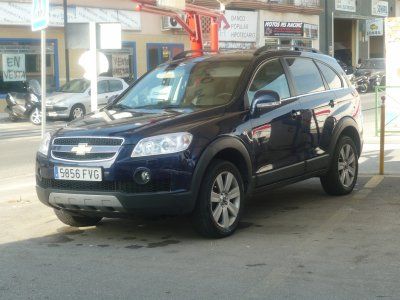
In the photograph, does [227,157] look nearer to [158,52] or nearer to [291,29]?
[158,52]

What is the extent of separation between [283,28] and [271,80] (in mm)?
33456

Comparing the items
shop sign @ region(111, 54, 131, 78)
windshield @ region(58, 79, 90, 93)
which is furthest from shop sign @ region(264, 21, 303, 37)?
windshield @ region(58, 79, 90, 93)

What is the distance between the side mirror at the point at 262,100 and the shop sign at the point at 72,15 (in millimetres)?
20497

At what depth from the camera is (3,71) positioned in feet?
82.8

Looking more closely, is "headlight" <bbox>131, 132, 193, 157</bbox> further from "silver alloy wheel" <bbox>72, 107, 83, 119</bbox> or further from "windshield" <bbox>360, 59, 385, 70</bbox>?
"windshield" <bbox>360, 59, 385, 70</bbox>

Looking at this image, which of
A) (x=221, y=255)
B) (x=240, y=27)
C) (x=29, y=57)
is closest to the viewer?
(x=221, y=255)

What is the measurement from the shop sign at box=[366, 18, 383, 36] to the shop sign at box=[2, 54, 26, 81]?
3053 centimetres

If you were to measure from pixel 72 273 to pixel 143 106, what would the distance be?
7.26 feet

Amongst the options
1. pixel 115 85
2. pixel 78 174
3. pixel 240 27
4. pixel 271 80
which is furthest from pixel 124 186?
pixel 240 27

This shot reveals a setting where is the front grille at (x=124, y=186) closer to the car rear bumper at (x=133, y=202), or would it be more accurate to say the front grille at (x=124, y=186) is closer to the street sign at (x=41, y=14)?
the car rear bumper at (x=133, y=202)

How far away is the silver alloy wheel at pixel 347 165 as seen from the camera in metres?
7.82

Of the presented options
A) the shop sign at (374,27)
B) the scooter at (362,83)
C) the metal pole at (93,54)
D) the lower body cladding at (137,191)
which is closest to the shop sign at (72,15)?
the scooter at (362,83)

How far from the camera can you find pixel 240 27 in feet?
119

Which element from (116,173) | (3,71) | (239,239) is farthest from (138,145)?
(3,71)
